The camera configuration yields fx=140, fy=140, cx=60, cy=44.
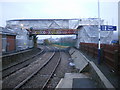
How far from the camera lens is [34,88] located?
710 centimetres

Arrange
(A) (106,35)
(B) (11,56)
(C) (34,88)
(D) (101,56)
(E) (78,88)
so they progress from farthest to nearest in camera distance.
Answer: (A) (106,35)
(B) (11,56)
(D) (101,56)
(C) (34,88)
(E) (78,88)

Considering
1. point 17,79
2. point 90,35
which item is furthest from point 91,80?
point 90,35

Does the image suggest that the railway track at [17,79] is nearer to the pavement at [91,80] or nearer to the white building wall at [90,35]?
the pavement at [91,80]

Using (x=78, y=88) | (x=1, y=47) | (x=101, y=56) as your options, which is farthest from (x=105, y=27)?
(x=1, y=47)

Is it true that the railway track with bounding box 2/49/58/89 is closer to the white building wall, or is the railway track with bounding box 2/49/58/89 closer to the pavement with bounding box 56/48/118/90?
the pavement with bounding box 56/48/118/90

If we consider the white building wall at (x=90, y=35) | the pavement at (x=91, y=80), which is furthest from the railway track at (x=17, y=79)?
the white building wall at (x=90, y=35)

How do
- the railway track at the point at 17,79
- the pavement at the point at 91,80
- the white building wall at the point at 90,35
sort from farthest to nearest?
the white building wall at the point at 90,35, the railway track at the point at 17,79, the pavement at the point at 91,80

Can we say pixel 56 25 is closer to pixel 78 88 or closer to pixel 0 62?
pixel 0 62

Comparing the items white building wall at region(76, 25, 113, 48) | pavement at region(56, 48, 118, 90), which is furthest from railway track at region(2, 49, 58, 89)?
white building wall at region(76, 25, 113, 48)

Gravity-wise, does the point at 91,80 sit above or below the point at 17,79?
above

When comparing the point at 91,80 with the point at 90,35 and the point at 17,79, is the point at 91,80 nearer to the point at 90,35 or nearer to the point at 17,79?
the point at 17,79

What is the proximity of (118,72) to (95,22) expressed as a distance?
34105mm

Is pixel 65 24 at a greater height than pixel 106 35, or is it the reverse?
pixel 65 24

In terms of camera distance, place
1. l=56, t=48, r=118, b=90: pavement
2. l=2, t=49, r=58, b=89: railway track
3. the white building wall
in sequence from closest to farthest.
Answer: l=56, t=48, r=118, b=90: pavement < l=2, t=49, r=58, b=89: railway track < the white building wall
